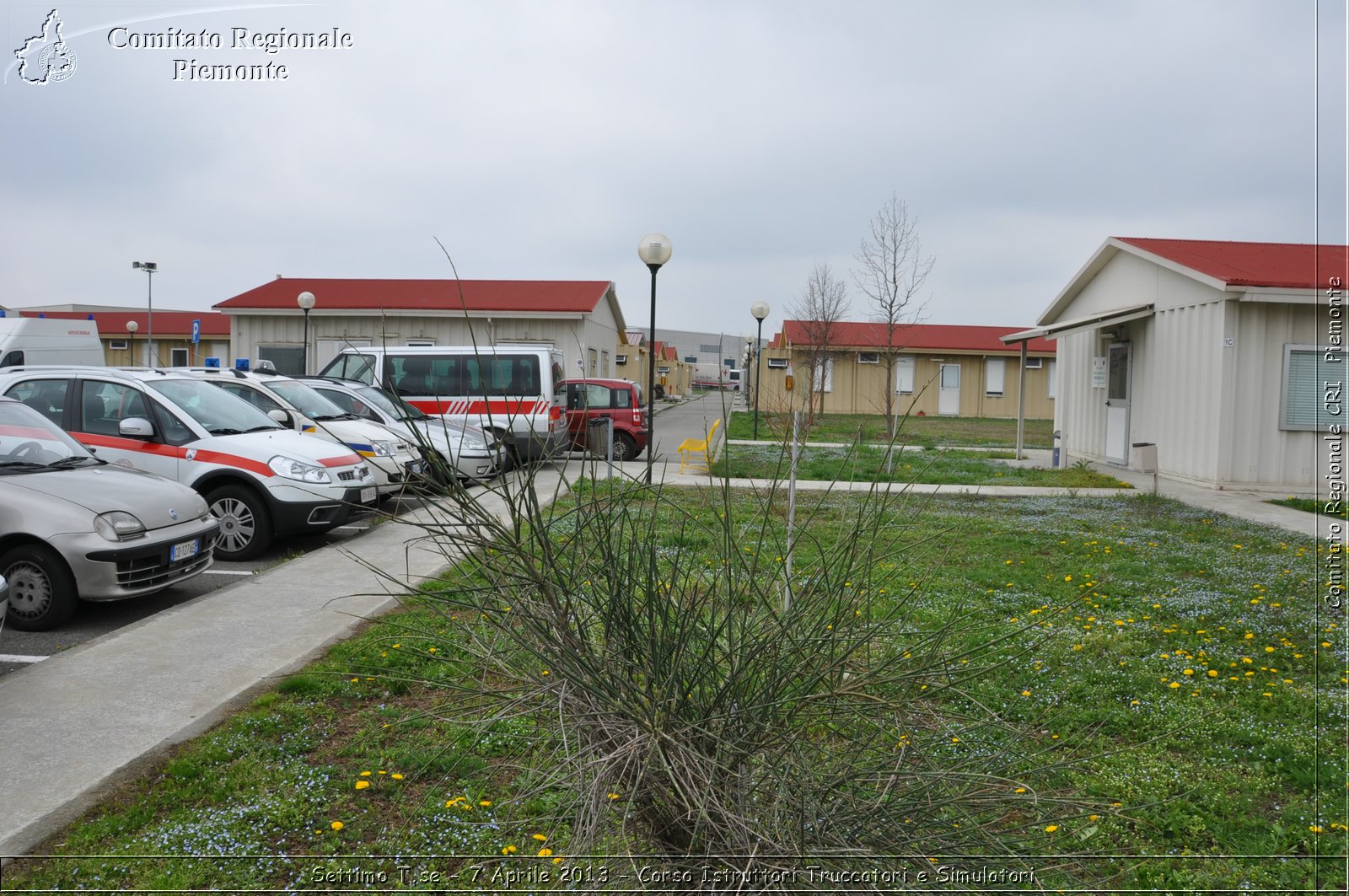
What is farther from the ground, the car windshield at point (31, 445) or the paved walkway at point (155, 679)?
the car windshield at point (31, 445)

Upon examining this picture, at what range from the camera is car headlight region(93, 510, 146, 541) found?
616 cm

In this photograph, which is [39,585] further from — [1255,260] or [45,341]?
[1255,260]

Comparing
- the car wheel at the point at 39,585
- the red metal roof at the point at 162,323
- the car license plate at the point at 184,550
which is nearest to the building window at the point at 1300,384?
the car license plate at the point at 184,550

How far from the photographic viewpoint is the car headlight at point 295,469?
8703 millimetres

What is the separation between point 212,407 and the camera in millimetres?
9438

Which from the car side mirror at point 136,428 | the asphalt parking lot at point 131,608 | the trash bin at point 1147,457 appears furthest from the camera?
the trash bin at point 1147,457

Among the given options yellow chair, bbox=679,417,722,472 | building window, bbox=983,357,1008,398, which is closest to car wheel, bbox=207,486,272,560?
yellow chair, bbox=679,417,722,472

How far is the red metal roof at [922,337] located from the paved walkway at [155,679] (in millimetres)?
33072

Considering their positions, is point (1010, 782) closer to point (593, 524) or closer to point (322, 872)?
point (593, 524)

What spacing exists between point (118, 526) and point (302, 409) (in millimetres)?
6781

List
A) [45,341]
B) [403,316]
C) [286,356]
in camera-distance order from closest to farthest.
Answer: [45,341]
[403,316]
[286,356]

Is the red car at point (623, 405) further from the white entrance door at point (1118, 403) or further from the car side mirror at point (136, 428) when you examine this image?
the white entrance door at point (1118, 403)

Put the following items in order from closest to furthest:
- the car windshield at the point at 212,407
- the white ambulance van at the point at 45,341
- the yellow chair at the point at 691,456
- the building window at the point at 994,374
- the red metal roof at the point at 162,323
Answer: the car windshield at the point at 212,407, the yellow chair at the point at 691,456, the white ambulance van at the point at 45,341, the building window at the point at 994,374, the red metal roof at the point at 162,323

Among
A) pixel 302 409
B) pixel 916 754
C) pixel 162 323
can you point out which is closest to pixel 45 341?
pixel 302 409
